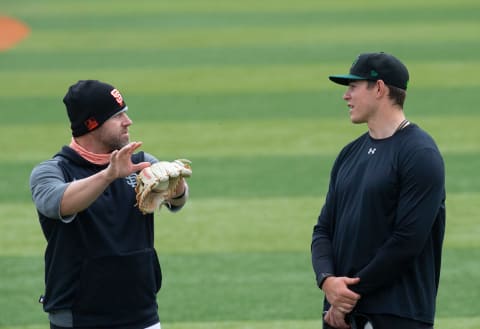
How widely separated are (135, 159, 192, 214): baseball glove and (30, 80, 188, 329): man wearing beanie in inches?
2.4

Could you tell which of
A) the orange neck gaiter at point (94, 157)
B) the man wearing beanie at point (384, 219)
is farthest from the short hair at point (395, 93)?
the orange neck gaiter at point (94, 157)

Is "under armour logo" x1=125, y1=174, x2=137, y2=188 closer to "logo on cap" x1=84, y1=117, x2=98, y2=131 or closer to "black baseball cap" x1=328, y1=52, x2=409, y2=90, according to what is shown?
"logo on cap" x1=84, y1=117, x2=98, y2=131

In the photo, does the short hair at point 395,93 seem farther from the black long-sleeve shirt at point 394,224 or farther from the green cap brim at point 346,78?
the black long-sleeve shirt at point 394,224

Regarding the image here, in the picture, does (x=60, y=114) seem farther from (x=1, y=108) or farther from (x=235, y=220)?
(x=235, y=220)

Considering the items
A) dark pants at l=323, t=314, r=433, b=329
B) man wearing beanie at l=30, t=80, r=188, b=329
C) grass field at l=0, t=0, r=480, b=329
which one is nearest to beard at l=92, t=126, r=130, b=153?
man wearing beanie at l=30, t=80, r=188, b=329

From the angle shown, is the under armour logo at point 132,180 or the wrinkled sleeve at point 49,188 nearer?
the wrinkled sleeve at point 49,188

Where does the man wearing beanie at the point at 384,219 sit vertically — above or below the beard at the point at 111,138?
below

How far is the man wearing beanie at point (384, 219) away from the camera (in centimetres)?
477

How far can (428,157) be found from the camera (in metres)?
4.76

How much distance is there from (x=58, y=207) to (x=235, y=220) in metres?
5.55

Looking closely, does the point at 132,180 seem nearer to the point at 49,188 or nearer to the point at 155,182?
the point at 155,182

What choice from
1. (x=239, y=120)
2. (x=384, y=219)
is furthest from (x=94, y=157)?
(x=239, y=120)

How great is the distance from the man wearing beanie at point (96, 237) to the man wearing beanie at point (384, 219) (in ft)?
2.93

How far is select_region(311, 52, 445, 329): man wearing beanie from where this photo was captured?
477 cm
